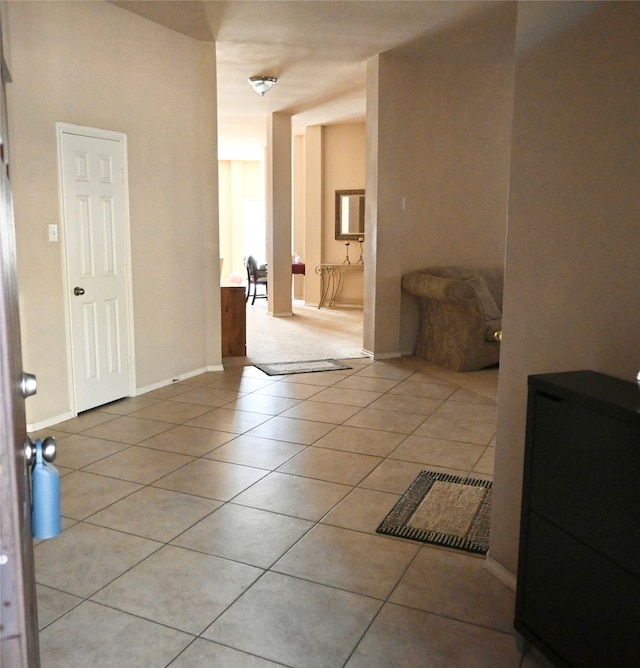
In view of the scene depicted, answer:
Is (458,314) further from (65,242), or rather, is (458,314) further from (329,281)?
A: (329,281)

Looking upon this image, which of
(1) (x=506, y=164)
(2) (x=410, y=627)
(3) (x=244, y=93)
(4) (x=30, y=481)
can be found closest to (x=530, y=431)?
(2) (x=410, y=627)

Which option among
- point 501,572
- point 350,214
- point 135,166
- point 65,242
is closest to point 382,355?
point 135,166

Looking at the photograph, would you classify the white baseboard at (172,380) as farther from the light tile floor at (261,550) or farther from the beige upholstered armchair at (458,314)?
the beige upholstered armchair at (458,314)

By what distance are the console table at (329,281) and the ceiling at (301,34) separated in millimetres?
2844

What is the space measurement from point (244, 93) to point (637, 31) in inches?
254

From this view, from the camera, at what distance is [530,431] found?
6.07ft

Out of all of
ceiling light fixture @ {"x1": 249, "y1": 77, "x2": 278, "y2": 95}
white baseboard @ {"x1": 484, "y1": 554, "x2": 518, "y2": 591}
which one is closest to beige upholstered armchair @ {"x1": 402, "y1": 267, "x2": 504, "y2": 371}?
ceiling light fixture @ {"x1": 249, "y1": 77, "x2": 278, "y2": 95}

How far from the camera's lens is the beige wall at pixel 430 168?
5980mm

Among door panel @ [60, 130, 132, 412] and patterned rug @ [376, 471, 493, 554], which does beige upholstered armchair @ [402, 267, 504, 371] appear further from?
door panel @ [60, 130, 132, 412]

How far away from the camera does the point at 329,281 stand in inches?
406

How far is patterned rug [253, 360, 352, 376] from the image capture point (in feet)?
19.0

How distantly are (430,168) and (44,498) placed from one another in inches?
228

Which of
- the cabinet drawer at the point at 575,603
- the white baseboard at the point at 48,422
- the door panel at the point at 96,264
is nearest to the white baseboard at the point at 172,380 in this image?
the door panel at the point at 96,264

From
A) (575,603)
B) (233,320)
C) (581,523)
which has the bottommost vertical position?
(575,603)
